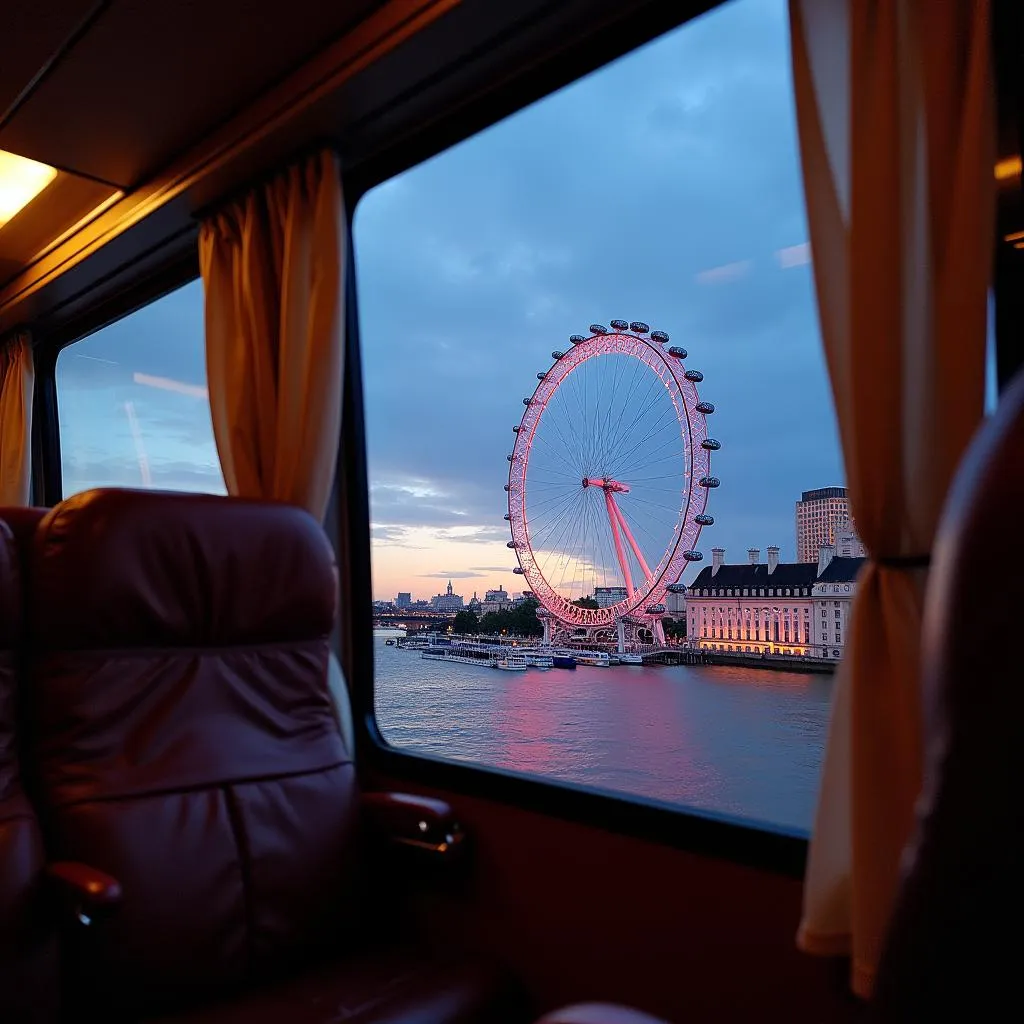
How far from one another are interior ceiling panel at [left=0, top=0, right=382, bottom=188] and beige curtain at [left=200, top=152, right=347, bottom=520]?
0.81 ft

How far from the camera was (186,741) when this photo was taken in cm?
145

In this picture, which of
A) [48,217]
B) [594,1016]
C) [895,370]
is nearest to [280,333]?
[48,217]

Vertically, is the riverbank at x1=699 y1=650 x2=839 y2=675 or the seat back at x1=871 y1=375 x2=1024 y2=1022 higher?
the seat back at x1=871 y1=375 x2=1024 y2=1022

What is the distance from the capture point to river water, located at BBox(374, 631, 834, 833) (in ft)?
5.14

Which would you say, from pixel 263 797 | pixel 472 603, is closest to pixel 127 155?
pixel 472 603

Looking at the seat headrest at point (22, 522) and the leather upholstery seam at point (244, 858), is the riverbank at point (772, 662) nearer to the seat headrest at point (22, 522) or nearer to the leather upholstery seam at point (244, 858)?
the leather upholstery seam at point (244, 858)

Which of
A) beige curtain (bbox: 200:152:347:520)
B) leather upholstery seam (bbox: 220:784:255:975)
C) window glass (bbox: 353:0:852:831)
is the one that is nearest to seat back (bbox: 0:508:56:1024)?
leather upholstery seam (bbox: 220:784:255:975)

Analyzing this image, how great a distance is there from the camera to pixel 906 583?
3.50 ft

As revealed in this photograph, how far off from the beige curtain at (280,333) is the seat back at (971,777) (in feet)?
6.32

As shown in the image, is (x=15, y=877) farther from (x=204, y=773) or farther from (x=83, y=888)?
(x=204, y=773)

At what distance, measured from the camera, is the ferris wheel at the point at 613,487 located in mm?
2414

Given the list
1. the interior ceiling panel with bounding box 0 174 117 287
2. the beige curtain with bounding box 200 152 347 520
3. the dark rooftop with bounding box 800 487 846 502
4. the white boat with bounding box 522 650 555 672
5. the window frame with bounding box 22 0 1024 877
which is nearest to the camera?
the window frame with bounding box 22 0 1024 877

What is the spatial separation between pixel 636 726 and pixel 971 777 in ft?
5.83

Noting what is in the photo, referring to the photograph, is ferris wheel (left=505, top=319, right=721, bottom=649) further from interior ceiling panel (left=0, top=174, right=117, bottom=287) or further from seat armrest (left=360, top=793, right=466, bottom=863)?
interior ceiling panel (left=0, top=174, right=117, bottom=287)
